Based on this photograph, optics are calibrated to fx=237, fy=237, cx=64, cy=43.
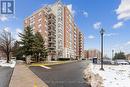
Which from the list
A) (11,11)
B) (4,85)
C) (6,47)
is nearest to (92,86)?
(4,85)

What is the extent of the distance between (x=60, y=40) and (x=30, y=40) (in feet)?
166

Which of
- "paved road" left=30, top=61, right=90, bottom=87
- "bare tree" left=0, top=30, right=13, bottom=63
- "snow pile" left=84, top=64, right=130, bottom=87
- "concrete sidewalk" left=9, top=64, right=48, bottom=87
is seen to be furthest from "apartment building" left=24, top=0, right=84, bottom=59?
"concrete sidewalk" left=9, top=64, right=48, bottom=87

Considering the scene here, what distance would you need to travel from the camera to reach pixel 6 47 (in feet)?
190

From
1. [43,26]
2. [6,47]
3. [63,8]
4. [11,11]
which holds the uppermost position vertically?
[63,8]

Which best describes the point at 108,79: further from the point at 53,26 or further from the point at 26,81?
the point at 53,26

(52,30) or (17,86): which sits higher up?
(52,30)

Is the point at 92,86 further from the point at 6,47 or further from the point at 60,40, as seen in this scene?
the point at 60,40

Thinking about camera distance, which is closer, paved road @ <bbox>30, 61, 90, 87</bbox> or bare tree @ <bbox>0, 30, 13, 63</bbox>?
paved road @ <bbox>30, 61, 90, 87</bbox>

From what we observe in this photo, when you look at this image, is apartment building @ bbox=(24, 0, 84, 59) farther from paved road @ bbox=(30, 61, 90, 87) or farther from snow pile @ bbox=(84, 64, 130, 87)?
snow pile @ bbox=(84, 64, 130, 87)

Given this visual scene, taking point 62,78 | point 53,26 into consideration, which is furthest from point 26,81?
point 53,26

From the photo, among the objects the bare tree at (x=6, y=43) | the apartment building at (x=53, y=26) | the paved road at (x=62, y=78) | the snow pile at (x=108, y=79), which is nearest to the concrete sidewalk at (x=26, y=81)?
the paved road at (x=62, y=78)

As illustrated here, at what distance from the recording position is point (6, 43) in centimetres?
5791

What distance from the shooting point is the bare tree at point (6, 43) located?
57.5m

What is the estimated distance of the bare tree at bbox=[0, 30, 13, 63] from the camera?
57466 mm
